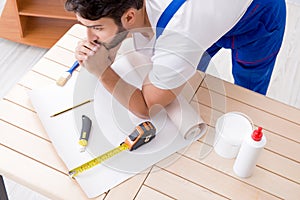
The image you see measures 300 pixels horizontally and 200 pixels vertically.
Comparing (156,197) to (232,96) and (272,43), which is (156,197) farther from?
(272,43)

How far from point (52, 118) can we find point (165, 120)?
0.29m

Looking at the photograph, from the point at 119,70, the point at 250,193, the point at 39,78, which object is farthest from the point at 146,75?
the point at 250,193

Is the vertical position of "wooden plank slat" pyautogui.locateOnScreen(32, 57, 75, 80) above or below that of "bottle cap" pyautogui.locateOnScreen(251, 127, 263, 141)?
below

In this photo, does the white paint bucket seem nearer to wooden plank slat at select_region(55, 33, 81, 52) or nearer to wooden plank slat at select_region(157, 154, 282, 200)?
wooden plank slat at select_region(157, 154, 282, 200)

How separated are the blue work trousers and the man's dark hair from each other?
0.89 feet

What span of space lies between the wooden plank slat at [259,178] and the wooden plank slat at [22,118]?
0.36m

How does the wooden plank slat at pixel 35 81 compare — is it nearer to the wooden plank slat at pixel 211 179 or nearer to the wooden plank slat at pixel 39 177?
the wooden plank slat at pixel 39 177

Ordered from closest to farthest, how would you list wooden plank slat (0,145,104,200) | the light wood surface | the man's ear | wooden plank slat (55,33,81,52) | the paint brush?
wooden plank slat (0,145,104,200), the man's ear, the paint brush, wooden plank slat (55,33,81,52), the light wood surface

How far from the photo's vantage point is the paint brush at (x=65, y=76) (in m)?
1.31

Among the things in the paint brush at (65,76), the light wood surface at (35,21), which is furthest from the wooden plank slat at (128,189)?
the light wood surface at (35,21)

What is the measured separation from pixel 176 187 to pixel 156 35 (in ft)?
1.25

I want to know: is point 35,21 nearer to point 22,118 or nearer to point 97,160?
point 22,118

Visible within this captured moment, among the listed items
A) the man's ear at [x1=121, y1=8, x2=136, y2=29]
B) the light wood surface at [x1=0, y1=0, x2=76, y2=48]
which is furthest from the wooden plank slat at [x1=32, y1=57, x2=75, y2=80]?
the light wood surface at [x1=0, y1=0, x2=76, y2=48]

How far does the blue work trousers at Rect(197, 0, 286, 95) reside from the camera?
1357 mm
